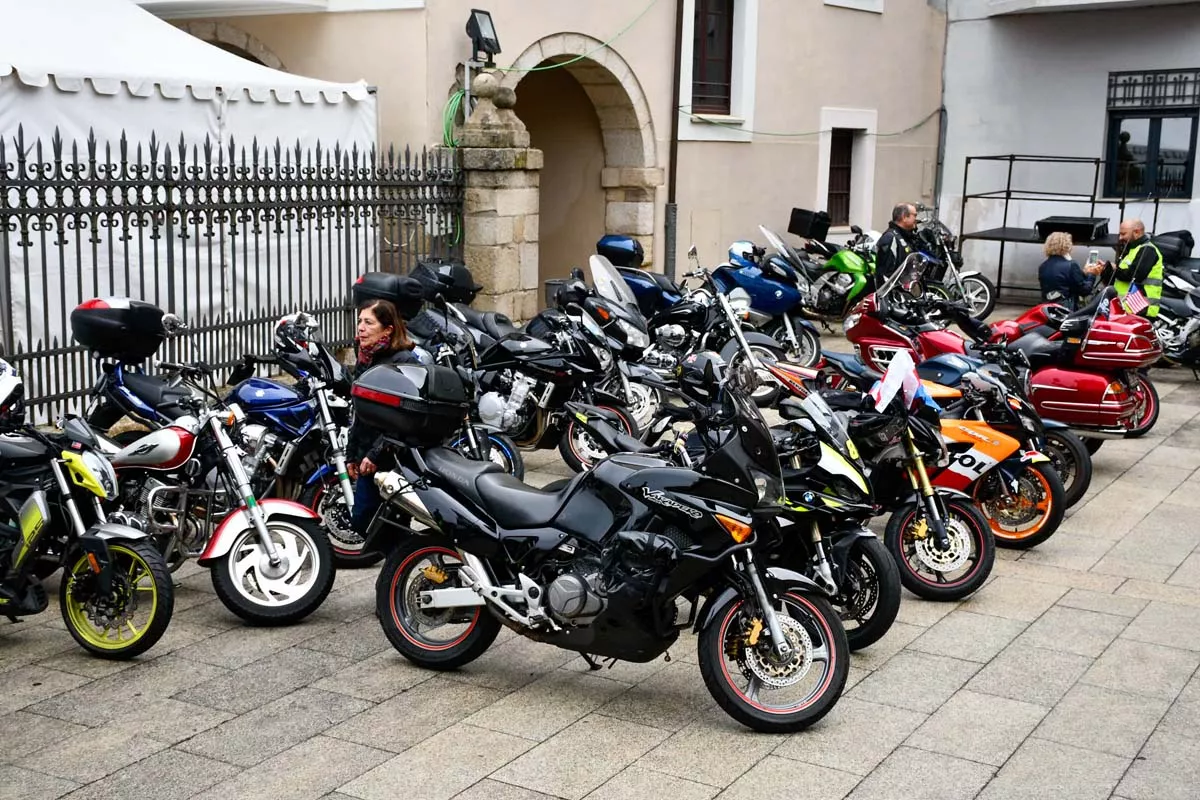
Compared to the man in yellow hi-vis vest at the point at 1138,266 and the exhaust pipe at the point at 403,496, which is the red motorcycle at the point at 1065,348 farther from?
the exhaust pipe at the point at 403,496

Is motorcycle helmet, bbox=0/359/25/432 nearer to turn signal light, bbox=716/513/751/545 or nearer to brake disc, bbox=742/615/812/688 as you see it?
turn signal light, bbox=716/513/751/545

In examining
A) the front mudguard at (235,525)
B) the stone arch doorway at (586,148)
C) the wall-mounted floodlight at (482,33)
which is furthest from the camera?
the stone arch doorway at (586,148)

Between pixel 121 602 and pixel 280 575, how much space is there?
693mm

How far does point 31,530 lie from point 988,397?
16.8 ft

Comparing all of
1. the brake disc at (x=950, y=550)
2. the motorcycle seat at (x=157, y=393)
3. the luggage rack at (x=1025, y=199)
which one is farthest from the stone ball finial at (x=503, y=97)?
the luggage rack at (x=1025, y=199)

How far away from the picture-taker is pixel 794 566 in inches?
241

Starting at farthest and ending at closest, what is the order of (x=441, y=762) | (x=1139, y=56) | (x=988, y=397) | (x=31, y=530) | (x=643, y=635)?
(x=1139, y=56) < (x=988, y=397) < (x=31, y=530) < (x=643, y=635) < (x=441, y=762)

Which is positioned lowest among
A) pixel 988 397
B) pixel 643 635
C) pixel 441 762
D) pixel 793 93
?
pixel 441 762

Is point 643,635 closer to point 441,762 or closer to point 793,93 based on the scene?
point 441,762

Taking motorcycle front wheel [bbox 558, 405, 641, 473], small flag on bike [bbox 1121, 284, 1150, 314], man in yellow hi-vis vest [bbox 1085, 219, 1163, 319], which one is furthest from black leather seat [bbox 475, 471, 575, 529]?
man in yellow hi-vis vest [bbox 1085, 219, 1163, 319]

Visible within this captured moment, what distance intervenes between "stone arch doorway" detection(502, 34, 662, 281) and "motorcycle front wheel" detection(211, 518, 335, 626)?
10.2 m

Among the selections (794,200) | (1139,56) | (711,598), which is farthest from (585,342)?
(1139,56)

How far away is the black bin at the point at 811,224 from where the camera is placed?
18109 millimetres

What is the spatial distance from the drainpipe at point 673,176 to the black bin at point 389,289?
8964mm
